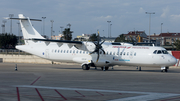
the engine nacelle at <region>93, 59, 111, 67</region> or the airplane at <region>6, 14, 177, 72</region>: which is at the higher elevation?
Result: the airplane at <region>6, 14, 177, 72</region>

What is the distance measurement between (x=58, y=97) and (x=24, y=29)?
22.6 metres

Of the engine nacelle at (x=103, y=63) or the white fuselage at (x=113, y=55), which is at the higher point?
the white fuselage at (x=113, y=55)

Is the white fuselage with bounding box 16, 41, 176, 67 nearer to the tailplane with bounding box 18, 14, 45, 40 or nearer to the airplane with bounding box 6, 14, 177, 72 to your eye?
the airplane with bounding box 6, 14, 177, 72

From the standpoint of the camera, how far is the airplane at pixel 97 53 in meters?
25.0

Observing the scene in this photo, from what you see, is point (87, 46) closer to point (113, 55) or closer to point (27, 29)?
point (113, 55)

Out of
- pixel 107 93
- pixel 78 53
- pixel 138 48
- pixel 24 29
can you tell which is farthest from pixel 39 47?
pixel 107 93

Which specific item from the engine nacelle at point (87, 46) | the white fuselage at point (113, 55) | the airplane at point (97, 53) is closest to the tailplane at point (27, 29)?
the airplane at point (97, 53)

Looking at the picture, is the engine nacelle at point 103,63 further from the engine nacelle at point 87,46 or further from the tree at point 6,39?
the tree at point 6,39

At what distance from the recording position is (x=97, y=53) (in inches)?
1085

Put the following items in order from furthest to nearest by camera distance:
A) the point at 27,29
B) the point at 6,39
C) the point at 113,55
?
the point at 6,39 → the point at 27,29 → the point at 113,55

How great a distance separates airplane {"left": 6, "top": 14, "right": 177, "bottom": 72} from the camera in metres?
25.0

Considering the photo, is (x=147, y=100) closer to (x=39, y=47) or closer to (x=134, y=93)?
(x=134, y=93)

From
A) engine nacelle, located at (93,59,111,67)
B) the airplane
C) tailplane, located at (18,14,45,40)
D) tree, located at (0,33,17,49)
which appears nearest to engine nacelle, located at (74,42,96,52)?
the airplane

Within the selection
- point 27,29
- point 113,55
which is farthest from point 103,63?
point 27,29
